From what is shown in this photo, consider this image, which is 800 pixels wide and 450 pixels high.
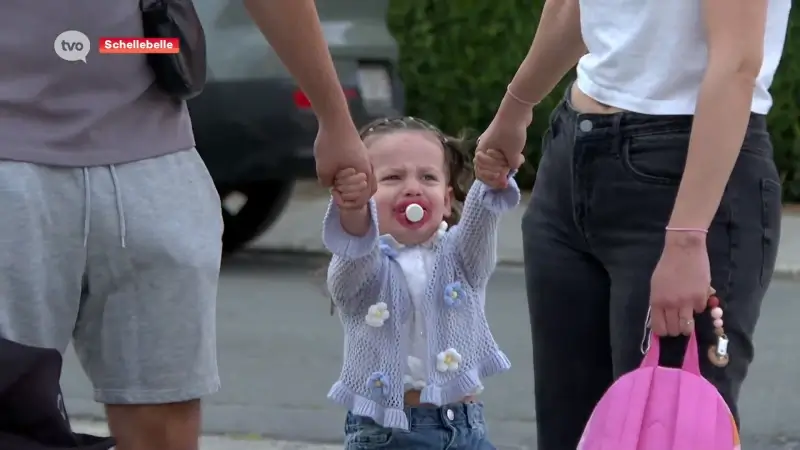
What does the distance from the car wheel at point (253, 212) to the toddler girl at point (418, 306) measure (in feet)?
16.8


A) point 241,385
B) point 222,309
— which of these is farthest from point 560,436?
point 222,309

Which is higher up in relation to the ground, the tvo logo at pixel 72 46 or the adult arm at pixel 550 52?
the tvo logo at pixel 72 46

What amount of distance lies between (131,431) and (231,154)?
4.83 metres

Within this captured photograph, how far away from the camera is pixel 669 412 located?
212cm

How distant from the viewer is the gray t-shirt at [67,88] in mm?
2145

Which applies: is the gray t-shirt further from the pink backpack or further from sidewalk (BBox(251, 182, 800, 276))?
sidewalk (BBox(251, 182, 800, 276))

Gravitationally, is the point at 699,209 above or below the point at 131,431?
above

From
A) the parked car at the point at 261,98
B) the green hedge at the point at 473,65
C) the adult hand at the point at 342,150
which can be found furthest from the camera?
the green hedge at the point at 473,65

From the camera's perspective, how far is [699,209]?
208cm

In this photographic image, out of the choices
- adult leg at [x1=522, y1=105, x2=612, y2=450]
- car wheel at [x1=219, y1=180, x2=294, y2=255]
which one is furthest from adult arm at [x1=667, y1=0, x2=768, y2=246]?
car wheel at [x1=219, y1=180, x2=294, y2=255]

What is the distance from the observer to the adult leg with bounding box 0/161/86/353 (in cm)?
214

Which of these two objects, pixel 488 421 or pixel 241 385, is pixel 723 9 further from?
pixel 241 385

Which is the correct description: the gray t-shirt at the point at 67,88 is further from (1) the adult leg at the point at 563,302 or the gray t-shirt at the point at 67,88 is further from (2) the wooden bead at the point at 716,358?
(2) the wooden bead at the point at 716,358

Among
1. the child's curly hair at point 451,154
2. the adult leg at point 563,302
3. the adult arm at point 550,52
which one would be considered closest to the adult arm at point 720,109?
the adult leg at point 563,302
